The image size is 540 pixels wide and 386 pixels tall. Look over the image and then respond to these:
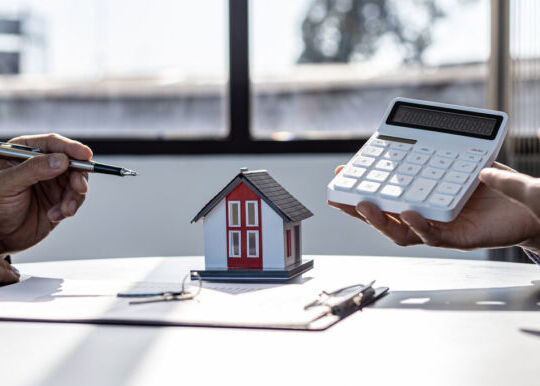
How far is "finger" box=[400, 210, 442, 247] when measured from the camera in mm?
793

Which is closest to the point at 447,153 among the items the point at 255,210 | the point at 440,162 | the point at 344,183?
the point at 440,162

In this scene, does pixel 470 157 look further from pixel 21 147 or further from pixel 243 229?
pixel 21 147

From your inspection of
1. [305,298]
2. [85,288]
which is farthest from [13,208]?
[305,298]

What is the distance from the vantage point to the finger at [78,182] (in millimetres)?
994

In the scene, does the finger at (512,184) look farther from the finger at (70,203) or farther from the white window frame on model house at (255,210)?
the finger at (70,203)

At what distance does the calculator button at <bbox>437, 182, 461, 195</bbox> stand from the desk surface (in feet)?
0.39

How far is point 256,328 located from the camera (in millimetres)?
654

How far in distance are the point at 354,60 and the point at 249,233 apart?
1.67 meters

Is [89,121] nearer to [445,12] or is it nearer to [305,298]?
[445,12]

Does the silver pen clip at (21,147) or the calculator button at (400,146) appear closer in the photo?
the calculator button at (400,146)

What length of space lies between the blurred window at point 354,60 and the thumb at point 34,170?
5.02 ft

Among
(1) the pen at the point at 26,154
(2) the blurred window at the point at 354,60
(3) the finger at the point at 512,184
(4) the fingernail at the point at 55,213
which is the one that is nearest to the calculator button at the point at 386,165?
(3) the finger at the point at 512,184

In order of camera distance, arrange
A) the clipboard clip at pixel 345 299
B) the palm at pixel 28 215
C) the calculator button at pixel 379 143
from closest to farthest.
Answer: the clipboard clip at pixel 345 299 → the calculator button at pixel 379 143 → the palm at pixel 28 215

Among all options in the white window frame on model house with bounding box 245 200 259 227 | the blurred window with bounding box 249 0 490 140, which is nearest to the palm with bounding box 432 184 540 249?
the white window frame on model house with bounding box 245 200 259 227
